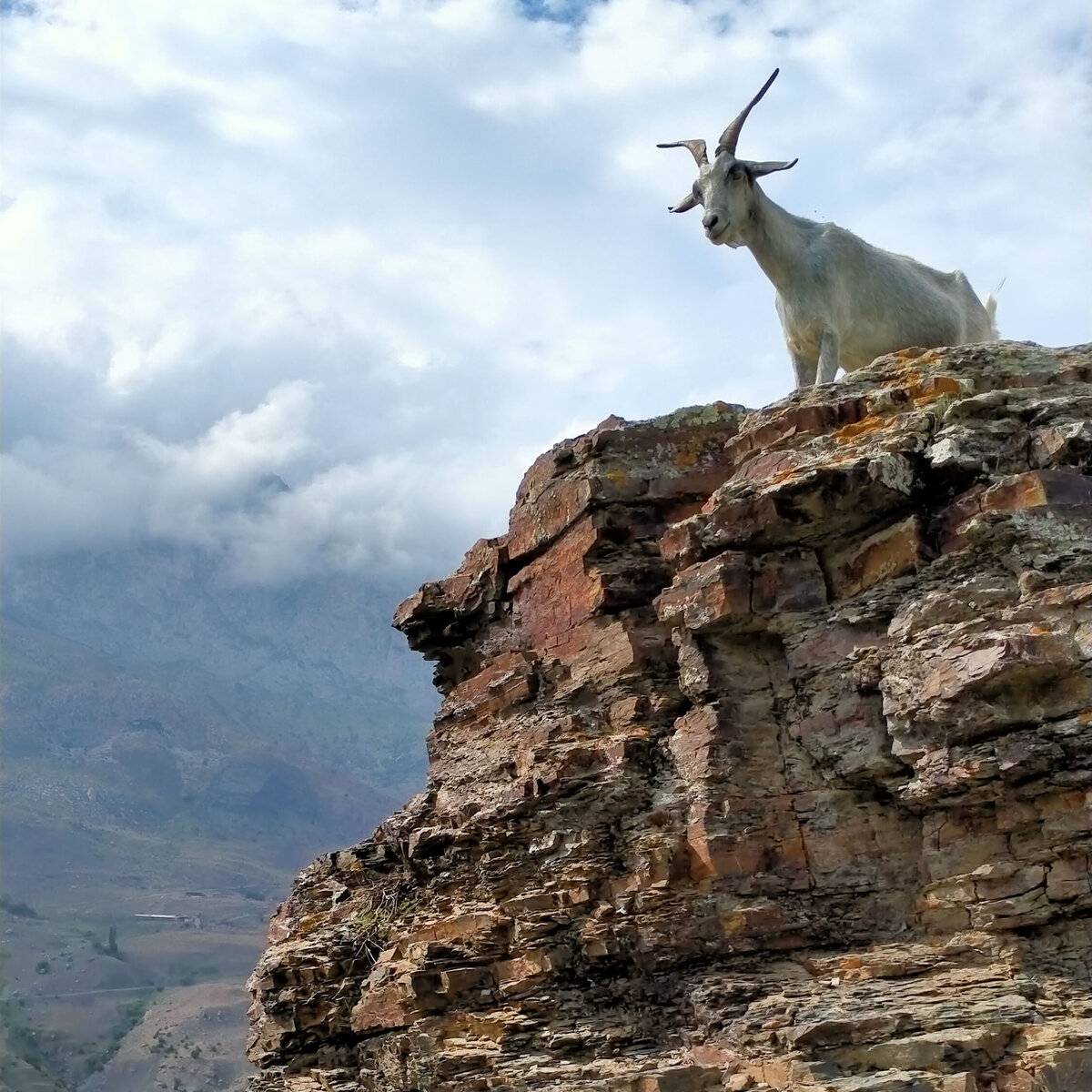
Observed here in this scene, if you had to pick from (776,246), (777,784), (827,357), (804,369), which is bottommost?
(777,784)

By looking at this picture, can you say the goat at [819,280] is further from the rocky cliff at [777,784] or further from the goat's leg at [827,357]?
the rocky cliff at [777,784]

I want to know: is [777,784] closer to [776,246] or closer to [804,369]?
[804,369]

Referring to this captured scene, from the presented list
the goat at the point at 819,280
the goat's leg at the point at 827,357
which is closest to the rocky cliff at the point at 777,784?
the goat's leg at the point at 827,357

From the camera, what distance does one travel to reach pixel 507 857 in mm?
17109

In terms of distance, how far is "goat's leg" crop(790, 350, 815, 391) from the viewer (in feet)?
62.9

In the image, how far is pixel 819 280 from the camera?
19.0 metres

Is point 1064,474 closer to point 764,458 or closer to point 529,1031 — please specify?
point 764,458

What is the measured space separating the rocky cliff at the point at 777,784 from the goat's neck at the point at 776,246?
6.97 feet

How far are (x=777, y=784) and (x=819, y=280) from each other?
7.46 m

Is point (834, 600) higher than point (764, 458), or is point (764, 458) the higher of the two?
point (764, 458)

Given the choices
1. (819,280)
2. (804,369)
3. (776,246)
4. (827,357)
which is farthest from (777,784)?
(776,246)

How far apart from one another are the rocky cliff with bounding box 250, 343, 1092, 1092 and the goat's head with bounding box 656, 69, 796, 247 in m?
2.48

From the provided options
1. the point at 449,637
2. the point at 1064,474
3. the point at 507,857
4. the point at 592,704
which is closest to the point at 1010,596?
the point at 1064,474

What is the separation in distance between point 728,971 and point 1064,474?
634cm
